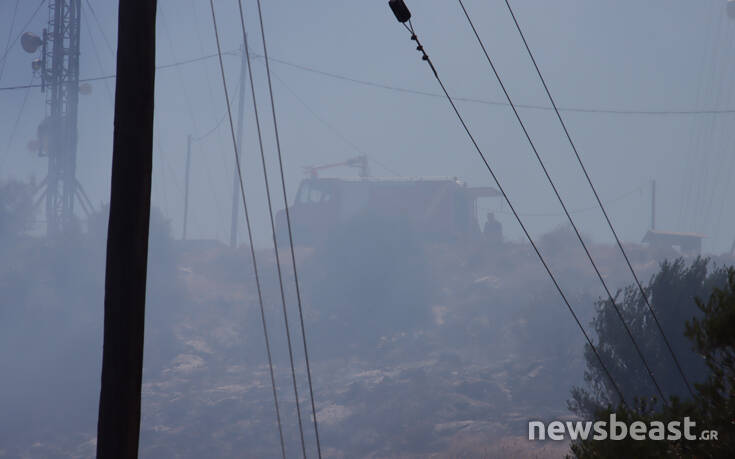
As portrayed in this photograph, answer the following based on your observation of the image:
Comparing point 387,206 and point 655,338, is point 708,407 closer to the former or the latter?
point 655,338

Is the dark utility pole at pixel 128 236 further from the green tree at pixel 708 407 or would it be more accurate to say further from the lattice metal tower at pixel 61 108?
the lattice metal tower at pixel 61 108

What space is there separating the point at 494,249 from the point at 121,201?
294ft

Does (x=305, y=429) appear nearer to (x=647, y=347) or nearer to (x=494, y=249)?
(x=494, y=249)

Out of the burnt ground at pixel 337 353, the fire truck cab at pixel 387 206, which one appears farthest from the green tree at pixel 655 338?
the fire truck cab at pixel 387 206

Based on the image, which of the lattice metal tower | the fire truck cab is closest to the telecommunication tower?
the lattice metal tower

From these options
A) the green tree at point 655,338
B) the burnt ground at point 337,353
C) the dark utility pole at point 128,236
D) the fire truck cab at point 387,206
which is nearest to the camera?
the dark utility pole at point 128,236

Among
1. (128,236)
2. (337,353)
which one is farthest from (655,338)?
(337,353)

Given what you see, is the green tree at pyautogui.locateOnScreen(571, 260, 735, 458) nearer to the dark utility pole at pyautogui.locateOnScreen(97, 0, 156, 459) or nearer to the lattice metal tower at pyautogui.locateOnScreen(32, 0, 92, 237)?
the dark utility pole at pyautogui.locateOnScreen(97, 0, 156, 459)

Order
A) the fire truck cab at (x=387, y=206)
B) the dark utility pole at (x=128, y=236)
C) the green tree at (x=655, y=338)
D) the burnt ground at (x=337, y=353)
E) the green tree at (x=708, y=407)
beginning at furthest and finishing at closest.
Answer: the fire truck cab at (x=387, y=206) < the burnt ground at (x=337, y=353) < the green tree at (x=655, y=338) < the green tree at (x=708, y=407) < the dark utility pole at (x=128, y=236)

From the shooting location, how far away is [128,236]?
529 centimetres

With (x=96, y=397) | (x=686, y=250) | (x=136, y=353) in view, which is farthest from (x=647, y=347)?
(x=96, y=397)

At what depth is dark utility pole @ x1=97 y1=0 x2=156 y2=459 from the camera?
5.15m

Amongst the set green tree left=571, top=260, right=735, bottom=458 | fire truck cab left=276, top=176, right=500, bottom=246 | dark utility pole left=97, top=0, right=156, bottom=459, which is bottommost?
green tree left=571, top=260, right=735, bottom=458

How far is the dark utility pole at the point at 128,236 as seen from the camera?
5.15 meters
